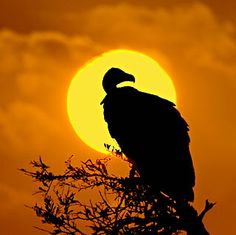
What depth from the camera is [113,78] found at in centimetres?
901

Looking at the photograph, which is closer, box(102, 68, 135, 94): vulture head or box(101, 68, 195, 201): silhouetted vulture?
box(101, 68, 195, 201): silhouetted vulture

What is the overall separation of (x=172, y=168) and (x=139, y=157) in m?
1.01

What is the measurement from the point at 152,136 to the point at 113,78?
2.05 metres

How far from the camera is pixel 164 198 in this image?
5957mm

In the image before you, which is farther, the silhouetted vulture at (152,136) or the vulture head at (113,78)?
the vulture head at (113,78)

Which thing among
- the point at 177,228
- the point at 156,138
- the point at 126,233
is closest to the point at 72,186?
the point at 126,233

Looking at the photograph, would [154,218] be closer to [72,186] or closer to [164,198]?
[164,198]

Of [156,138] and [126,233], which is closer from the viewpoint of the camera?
[126,233]

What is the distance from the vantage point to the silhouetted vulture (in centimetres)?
668

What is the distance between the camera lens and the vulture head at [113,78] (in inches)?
348

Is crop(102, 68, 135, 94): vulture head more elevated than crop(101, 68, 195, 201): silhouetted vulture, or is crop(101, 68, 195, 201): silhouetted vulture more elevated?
crop(102, 68, 135, 94): vulture head

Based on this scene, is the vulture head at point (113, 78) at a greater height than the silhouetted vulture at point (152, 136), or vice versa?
the vulture head at point (113, 78)

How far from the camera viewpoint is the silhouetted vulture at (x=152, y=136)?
6681 mm

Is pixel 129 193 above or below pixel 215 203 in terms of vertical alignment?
above
